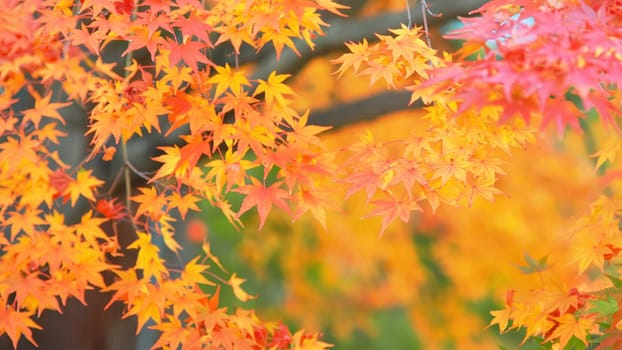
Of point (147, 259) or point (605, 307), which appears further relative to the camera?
point (147, 259)

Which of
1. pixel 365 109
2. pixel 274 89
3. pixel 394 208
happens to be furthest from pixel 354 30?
pixel 394 208

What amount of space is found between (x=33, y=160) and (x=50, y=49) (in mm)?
501

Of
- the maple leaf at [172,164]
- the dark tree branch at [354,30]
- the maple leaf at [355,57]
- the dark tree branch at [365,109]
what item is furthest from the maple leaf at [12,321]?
the dark tree branch at [365,109]

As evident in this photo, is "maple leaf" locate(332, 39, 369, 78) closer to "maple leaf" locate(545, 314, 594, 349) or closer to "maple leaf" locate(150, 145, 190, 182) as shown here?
"maple leaf" locate(150, 145, 190, 182)

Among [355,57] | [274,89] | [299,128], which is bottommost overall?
[299,128]

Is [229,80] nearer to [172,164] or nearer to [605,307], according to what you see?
[172,164]

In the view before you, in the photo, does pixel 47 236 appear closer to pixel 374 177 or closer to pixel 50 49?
pixel 50 49

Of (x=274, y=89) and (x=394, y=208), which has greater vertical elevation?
(x=274, y=89)

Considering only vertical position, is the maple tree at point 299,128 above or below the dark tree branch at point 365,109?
above

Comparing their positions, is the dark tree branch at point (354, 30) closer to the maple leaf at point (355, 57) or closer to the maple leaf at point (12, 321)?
the maple leaf at point (355, 57)

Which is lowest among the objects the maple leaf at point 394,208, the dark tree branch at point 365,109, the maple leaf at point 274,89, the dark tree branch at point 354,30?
the dark tree branch at point 365,109

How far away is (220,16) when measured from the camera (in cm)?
272

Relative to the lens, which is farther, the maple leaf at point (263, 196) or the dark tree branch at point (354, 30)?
the dark tree branch at point (354, 30)

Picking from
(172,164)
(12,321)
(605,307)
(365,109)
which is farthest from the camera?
(365,109)
